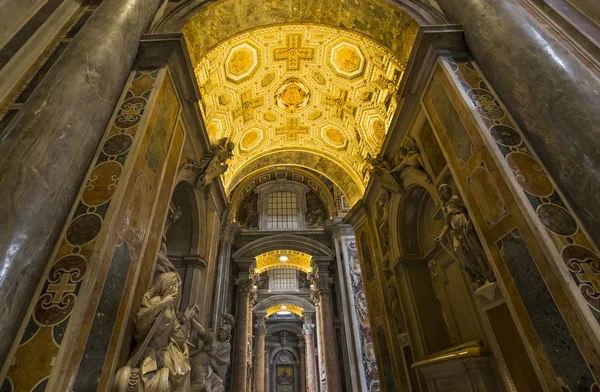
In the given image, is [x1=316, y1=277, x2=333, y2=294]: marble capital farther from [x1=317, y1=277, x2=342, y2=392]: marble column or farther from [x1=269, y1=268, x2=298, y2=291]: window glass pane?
[x1=269, y1=268, x2=298, y2=291]: window glass pane

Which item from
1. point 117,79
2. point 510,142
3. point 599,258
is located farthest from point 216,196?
point 599,258

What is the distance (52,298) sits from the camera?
2541 millimetres

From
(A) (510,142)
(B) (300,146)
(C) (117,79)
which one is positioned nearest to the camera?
(A) (510,142)

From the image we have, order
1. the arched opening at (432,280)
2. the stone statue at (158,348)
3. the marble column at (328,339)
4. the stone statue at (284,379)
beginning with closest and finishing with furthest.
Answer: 1. the stone statue at (158,348)
2. the arched opening at (432,280)
3. the marble column at (328,339)
4. the stone statue at (284,379)

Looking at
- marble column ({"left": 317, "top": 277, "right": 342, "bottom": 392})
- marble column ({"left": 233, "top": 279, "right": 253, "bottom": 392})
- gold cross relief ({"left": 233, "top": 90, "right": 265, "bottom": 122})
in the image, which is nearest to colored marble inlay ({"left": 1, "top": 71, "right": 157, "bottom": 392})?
gold cross relief ({"left": 233, "top": 90, "right": 265, "bottom": 122})

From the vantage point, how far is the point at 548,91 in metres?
3.22

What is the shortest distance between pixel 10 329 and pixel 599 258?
4725 mm

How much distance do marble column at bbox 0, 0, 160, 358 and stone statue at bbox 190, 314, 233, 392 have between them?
2537 mm

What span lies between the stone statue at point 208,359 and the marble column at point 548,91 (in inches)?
192

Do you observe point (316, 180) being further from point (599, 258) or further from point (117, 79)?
point (599, 258)

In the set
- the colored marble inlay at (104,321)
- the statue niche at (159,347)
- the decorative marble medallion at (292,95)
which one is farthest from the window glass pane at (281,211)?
the colored marble inlay at (104,321)

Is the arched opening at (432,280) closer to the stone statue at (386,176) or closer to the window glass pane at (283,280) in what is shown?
the stone statue at (386,176)

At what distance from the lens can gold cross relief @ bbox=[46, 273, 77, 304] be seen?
2.55 m

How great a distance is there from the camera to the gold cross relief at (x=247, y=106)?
29.0 feet
